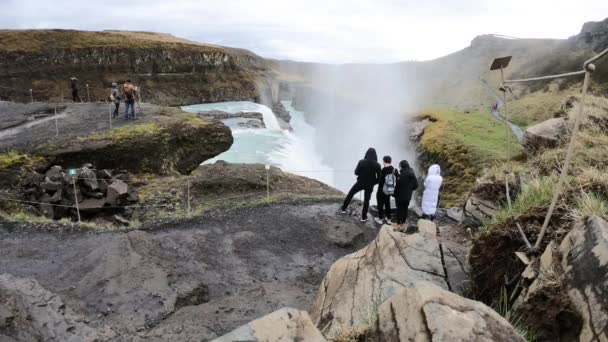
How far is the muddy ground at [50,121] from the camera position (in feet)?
57.1

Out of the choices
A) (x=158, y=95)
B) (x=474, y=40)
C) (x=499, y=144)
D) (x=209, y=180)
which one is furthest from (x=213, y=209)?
(x=474, y=40)

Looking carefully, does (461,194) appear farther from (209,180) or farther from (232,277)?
(232,277)

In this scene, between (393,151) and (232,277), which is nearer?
(232,277)

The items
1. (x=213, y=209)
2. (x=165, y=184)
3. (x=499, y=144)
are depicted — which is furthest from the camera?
(x=499, y=144)

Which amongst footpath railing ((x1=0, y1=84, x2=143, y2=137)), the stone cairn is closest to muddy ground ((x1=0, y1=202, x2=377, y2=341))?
the stone cairn

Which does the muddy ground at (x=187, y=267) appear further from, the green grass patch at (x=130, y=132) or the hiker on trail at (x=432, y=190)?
the green grass patch at (x=130, y=132)

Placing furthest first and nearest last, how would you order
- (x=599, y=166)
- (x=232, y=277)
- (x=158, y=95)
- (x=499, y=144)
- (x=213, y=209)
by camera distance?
(x=158, y=95), (x=499, y=144), (x=213, y=209), (x=232, y=277), (x=599, y=166)

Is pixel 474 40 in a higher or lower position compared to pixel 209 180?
higher

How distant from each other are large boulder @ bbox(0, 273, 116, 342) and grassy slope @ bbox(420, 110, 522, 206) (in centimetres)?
1308

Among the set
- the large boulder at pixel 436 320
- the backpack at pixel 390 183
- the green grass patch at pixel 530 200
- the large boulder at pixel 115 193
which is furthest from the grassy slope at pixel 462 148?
the large boulder at pixel 436 320

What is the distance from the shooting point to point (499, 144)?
67.7 ft

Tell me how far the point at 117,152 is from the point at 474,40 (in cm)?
7926

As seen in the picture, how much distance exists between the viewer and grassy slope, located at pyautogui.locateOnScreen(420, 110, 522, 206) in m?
18.1

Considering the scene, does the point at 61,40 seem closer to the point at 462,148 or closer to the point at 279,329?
the point at 462,148
